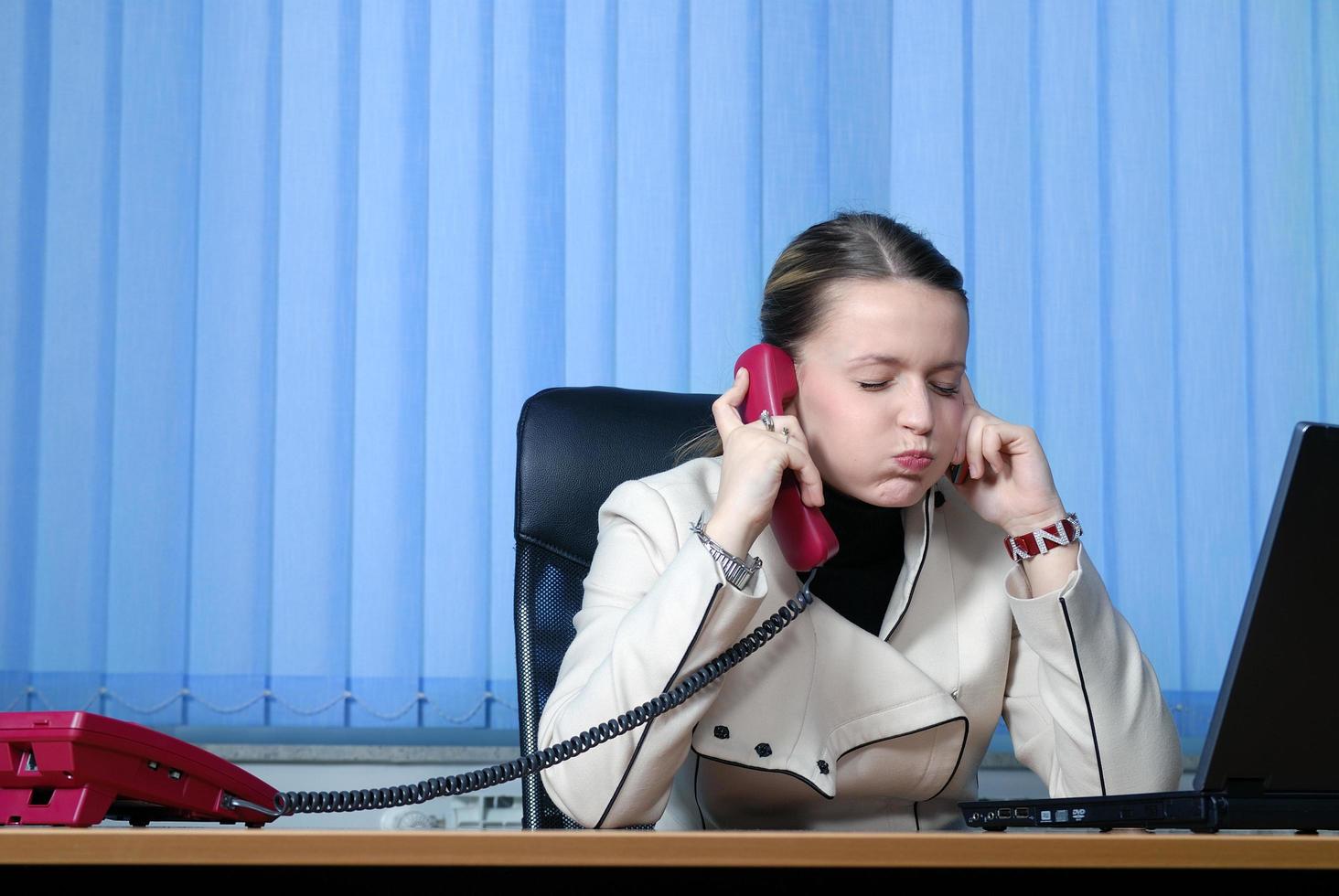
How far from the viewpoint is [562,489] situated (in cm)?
143

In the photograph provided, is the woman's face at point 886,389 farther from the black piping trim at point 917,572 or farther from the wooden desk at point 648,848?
the wooden desk at point 648,848

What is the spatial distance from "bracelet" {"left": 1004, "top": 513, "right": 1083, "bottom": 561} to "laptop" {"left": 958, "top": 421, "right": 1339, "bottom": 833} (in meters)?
0.54

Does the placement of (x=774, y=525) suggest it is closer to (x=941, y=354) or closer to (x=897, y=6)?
(x=941, y=354)

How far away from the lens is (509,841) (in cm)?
52

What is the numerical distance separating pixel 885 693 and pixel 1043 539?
23 cm

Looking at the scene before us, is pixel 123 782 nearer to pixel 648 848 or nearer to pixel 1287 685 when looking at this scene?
pixel 648 848

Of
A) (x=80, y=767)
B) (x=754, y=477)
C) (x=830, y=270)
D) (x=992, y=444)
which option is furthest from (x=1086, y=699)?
(x=80, y=767)

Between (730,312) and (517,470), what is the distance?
0.72 m

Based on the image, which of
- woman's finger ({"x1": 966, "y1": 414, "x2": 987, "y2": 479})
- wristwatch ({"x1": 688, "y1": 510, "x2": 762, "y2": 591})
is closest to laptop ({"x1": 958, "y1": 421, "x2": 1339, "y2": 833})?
wristwatch ({"x1": 688, "y1": 510, "x2": 762, "y2": 591})

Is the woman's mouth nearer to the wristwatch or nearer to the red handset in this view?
the red handset

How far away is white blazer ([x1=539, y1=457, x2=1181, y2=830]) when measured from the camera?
3.81 ft

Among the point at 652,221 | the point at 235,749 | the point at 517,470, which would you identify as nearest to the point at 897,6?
the point at 652,221

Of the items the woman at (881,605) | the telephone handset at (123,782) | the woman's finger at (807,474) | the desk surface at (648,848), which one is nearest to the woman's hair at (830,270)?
the woman at (881,605)

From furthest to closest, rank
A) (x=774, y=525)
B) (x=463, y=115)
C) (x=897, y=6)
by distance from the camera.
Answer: (x=897, y=6) → (x=463, y=115) → (x=774, y=525)
